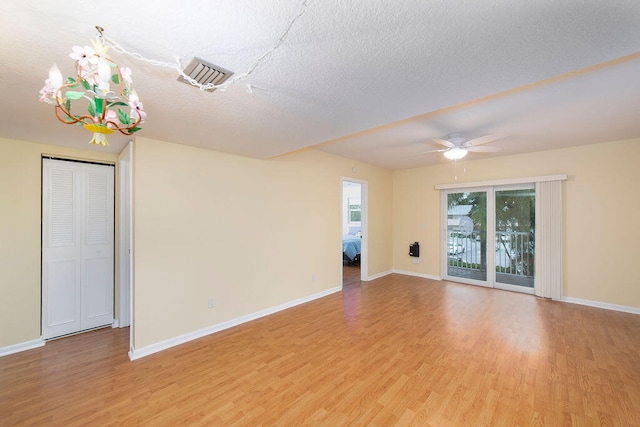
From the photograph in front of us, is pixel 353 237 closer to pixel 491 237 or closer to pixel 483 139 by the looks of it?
pixel 491 237

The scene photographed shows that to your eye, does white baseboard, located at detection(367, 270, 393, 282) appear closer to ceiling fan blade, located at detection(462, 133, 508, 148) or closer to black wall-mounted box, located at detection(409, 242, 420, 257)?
black wall-mounted box, located at detection(409, 242, 420, 257)

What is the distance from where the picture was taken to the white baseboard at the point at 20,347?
8.85ft

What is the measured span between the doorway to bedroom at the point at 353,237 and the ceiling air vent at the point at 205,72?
11.7 ft

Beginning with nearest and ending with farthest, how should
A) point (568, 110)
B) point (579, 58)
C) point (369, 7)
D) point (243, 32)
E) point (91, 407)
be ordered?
point (369, 7) → point (243, 32) → point (579, 58) → point (91, 407) → point (568, 110)

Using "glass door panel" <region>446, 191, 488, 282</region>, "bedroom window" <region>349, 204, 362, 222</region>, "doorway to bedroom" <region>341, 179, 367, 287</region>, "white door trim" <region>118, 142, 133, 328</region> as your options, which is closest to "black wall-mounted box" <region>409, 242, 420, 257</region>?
"glass door panel" <region>446, 191, 488, 282</region>

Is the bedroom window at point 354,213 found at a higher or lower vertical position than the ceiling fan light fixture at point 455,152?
lower

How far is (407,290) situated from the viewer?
4773 millimetres

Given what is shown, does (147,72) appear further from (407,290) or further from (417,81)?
(407,290)

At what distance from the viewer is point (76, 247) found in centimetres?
320

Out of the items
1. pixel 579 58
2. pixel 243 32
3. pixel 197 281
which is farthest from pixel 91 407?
pixel 579 58

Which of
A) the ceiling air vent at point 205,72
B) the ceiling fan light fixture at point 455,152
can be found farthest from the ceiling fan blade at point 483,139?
the ceiling air vent at point 205,72

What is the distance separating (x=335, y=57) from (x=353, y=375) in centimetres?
248

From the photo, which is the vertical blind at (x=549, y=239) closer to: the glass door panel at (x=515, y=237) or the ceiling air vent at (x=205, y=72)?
the glass door panel at (x=515, y=237)

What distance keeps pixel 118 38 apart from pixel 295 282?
3520 mm
